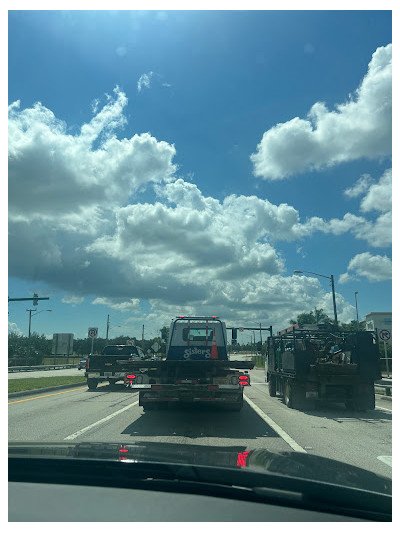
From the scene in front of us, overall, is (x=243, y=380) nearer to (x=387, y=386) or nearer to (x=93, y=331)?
(x=387, y=386)

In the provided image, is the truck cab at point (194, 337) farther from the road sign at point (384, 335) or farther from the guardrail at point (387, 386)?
the road sign at point (384, 335)

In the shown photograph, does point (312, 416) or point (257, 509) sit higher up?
point (257, 509)

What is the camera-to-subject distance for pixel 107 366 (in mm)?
12273

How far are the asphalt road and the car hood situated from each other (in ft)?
10.4

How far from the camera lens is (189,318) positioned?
544 inches

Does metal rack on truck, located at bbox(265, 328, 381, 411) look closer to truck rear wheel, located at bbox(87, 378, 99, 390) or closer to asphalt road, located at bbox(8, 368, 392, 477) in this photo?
asphalt road, located at bbox(8, 368, 392, 477)

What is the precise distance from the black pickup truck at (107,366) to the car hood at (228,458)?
7167 mm

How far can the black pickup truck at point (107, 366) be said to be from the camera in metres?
13.1

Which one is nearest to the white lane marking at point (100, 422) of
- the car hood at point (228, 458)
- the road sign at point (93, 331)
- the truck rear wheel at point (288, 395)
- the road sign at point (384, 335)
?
the truck rear wheel at point (288, 395)

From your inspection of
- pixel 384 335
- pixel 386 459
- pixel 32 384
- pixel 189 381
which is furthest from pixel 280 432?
pixel 32 384

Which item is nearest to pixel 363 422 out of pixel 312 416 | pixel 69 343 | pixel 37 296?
pixel 312 416

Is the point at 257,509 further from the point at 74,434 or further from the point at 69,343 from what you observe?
the point at 69,343

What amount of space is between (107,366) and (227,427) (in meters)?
3.94

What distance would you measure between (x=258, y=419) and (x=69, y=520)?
9.57 meters
